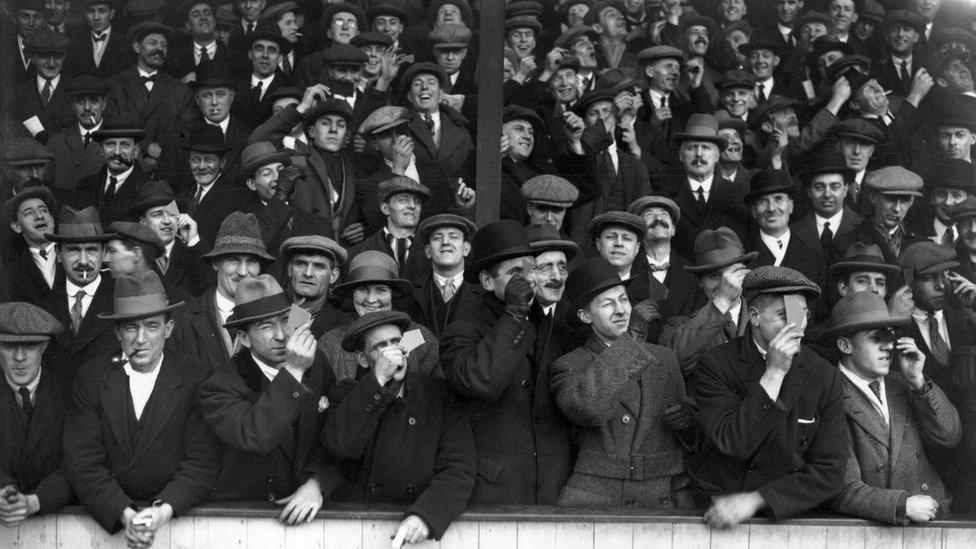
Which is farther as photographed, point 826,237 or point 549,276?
point 826,237

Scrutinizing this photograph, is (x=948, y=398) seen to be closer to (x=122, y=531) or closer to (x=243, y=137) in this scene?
(x=122, y=531)

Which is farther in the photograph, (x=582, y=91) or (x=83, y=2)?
(x=83, y=2)

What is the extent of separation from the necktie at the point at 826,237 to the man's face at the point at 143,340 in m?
4.29

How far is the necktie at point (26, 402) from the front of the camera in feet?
23.2

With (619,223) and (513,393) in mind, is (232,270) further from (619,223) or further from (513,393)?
(619,223)

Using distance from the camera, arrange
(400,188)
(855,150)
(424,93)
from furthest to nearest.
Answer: (855,150) < (424,93) < (400,188)

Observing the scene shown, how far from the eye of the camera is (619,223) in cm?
847

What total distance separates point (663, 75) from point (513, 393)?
464 centimetres

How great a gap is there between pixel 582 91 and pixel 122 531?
543 centimetres

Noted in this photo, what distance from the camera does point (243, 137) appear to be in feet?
34.2

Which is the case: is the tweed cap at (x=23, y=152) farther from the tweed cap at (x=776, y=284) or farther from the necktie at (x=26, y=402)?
the tweed cap at (x=776, y=284)

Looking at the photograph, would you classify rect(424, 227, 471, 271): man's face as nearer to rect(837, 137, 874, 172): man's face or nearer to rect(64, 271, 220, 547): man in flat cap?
rect(64, 271, 220, 547): man in flat cap

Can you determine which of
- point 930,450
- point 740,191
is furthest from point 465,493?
point 740,191

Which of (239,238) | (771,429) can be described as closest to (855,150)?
(771,429)
